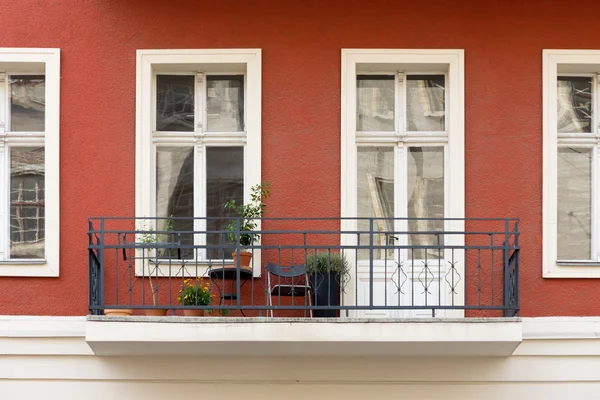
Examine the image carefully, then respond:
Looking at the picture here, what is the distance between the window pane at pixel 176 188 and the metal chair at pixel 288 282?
0.97m

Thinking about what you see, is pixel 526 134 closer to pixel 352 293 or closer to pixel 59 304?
pixel 352 293

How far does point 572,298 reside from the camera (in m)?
10.2

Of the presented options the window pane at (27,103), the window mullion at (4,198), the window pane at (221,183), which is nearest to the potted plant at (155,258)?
the window pane at (221,183)

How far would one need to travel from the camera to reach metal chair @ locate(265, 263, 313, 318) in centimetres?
978

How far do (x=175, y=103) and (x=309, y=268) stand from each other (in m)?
2.20

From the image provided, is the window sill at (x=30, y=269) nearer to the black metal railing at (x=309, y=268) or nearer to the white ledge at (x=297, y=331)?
the black metal railing at (x=309, y=268)

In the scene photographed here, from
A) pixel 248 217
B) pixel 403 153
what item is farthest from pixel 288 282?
pixel 403 153

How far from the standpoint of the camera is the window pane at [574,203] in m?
10.5

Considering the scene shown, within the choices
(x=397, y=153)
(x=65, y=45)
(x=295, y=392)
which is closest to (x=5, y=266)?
(x=65, y=45)

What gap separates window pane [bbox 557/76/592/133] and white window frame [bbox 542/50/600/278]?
0.10 m

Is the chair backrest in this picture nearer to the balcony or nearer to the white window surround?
the balcony

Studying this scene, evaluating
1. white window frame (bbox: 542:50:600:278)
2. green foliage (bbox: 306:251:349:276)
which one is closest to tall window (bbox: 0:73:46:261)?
green foliage (bbox: 306:251:349:276)

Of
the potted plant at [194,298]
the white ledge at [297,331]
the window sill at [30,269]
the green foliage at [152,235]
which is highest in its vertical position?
the green foliage at [152,235]

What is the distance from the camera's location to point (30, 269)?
33.4ft
